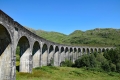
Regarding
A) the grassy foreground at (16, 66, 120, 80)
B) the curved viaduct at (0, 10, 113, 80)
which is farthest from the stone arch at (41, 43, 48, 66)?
the grassy foreground at (16, 66, 120, 80)

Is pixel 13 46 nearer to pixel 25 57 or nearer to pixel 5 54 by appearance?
pixel 5 54

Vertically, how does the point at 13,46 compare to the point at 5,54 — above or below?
above

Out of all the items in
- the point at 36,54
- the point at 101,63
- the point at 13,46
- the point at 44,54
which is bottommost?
the point at 101,63

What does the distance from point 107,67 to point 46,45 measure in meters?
20.9

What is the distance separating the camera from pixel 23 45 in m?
32.9

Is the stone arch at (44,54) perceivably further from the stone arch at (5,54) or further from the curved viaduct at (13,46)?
the stone arch at (5,54)

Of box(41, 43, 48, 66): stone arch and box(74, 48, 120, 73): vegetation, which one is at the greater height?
box(41, 43, 48, 66): stone arch

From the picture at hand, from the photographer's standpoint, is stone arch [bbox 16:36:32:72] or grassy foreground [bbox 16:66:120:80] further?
stone arch [bbox 16:36:32:72]

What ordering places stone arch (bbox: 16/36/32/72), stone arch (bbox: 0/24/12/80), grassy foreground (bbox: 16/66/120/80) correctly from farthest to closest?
stone arch (bbox: 16/36/32/72)
grassy foreground (bbox: 16/66/120/80)
stone arch (bbox: 0/24/12/80)

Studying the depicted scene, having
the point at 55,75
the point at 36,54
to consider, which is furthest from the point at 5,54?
the point at 36,54

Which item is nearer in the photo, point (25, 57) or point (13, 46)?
point (13, 46)

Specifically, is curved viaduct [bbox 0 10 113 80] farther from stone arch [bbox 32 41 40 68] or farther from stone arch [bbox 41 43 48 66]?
stone arch [bbox 41 43 48 66]

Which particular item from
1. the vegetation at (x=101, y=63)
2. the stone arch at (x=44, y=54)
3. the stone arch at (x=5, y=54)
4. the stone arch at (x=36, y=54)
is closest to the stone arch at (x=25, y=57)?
the stone arch at (x=36, y=54)

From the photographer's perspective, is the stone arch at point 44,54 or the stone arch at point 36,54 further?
the stone arch at point 44,54
